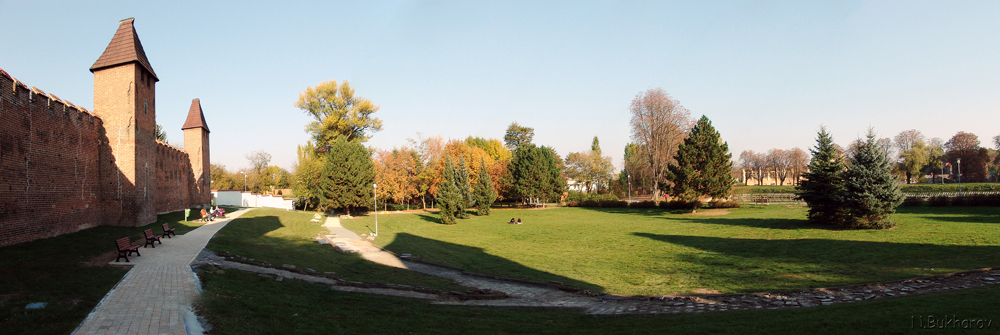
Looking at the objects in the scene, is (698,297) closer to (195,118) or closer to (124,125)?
(124,125)

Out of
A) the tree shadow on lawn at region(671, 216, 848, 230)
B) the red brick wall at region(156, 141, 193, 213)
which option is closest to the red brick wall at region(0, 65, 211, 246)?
the red brick wall at region(156, 141, 193, 213)

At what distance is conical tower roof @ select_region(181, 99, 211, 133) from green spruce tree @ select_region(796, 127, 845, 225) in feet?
149

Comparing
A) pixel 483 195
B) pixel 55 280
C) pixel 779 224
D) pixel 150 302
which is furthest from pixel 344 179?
pixel 779 224

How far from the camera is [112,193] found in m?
17.6

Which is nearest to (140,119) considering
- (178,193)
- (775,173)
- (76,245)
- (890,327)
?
(76,245)

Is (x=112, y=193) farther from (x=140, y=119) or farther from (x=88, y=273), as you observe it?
(x=88, y=273)

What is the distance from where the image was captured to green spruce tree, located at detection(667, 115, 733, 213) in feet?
114

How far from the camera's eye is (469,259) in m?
17.9

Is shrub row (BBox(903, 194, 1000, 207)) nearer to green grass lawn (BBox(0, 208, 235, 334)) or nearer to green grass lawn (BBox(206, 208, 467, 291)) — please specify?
green grass lawn (BBox(206, 208, 467, 291))

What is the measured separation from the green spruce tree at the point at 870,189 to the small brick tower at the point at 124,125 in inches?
1259

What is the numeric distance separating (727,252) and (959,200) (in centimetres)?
2443

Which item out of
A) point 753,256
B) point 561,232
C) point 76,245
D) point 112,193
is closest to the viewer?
point 76,245

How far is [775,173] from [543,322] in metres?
121

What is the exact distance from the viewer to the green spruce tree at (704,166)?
3478cm
